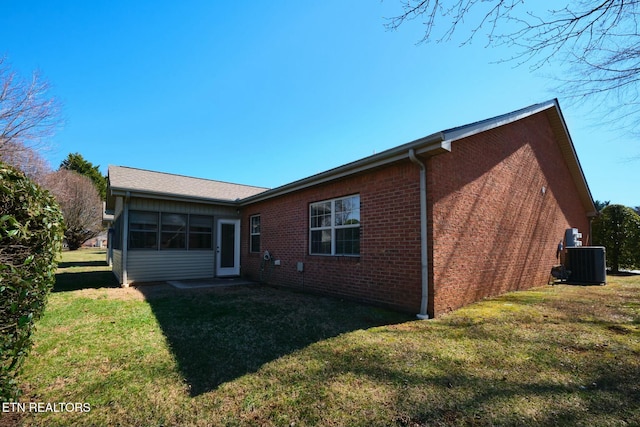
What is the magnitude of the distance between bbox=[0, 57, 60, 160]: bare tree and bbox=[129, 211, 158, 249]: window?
34.2 ft

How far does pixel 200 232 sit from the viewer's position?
37.1ft

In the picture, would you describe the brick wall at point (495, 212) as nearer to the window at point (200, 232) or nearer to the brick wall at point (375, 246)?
Result: the brick wall at point (375, 246)

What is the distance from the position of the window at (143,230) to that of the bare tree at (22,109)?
10.4 meters

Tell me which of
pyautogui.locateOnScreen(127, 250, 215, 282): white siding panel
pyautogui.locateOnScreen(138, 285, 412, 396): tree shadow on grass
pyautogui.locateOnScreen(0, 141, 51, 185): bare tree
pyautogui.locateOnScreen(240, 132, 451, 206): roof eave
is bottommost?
pyautogui.locateOnScreen(138, 285, 412, 396): tree shadow on grass

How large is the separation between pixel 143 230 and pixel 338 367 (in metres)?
9.27

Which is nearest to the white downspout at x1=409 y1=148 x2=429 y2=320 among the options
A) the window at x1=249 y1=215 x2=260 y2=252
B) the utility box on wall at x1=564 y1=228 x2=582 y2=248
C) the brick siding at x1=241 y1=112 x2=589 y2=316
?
the brick siding at x1=241 y1=112 x2=589 y2=316

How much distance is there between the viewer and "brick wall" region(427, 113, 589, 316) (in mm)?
5566

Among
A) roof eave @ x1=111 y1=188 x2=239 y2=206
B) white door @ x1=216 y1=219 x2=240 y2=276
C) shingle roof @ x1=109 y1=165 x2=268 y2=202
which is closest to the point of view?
roof eave @ x1=111 y1=188 x2=239 y2=206

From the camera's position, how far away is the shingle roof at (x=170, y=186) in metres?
9.84

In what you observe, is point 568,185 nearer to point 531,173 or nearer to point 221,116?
point 531,173

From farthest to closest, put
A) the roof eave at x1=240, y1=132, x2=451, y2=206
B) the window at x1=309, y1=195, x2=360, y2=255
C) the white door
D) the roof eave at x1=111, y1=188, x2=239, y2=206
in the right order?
1. the white door
2. the roof eave at x1=111, y1=188, x2=239, y2=206
3. the window at x1=309, y1=195, x2=360, y2=255
4. the roof eave at x1=240, y1=132, x2=451, y2=206

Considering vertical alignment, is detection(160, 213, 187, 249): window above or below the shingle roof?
below

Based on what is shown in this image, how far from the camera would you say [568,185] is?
37.3ft

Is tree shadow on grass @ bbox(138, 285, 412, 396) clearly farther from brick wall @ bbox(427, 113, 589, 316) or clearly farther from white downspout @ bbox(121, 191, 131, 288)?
white downspout @ bbox(121, 191, 131, 288)
